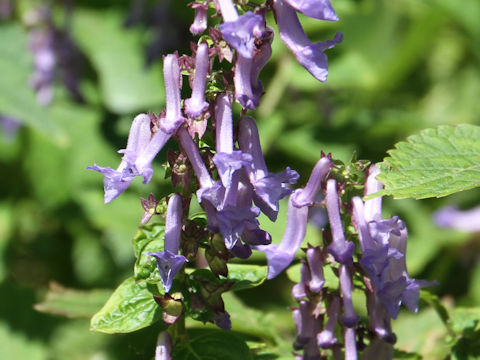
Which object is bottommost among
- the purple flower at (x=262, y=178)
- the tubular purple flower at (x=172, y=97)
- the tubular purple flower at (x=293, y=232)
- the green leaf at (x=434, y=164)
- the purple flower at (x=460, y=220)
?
the purple flower at (x=460, y=220)

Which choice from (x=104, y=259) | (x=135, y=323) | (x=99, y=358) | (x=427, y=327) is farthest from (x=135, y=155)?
(x=104, y=259)

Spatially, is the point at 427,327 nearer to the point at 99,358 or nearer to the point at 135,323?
the point at 135,323

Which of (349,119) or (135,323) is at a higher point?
(135,323)

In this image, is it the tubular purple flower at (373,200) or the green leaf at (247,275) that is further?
the green leaf at (247,275)

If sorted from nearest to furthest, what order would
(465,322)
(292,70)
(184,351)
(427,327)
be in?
(184,351), (465,322), (427,327), (292,70)

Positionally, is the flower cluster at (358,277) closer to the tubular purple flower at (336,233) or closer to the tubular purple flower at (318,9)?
the tubular purple flower at (336,233)

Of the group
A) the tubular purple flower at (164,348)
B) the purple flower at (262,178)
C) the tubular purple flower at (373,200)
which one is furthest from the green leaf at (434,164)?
the tubular purple flower at (164,348)

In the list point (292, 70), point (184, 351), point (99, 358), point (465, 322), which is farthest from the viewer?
point (292, 70)

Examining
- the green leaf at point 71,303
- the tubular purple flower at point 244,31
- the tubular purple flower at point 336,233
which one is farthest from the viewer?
the green leaf at point 71,303
